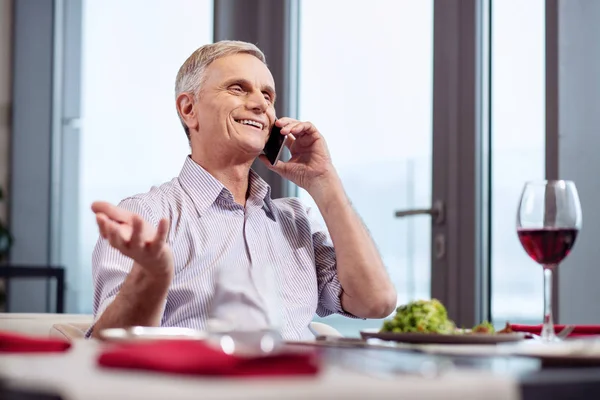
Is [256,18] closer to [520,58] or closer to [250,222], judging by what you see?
[520,58]

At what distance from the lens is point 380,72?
3613mm

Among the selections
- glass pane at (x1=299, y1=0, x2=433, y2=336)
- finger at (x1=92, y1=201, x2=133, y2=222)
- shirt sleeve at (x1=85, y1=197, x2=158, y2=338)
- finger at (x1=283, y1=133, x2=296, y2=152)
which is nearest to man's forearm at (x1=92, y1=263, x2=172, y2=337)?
shirt sleeve at (x1=85, y1=197, x2=158, y2=338)

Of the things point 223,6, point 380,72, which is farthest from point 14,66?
point 380,72

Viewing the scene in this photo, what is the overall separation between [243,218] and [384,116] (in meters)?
1.55

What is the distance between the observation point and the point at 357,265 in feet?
6.98

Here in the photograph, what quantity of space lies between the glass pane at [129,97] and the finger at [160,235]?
10.8 feet

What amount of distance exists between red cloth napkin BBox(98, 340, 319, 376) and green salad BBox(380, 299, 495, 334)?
590 mm

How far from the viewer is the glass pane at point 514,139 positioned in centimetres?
301

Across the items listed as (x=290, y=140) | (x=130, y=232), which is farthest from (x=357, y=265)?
(x=130, y=232)

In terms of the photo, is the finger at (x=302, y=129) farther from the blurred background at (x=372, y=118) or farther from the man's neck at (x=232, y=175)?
the blurred background at (x=372, y=118)

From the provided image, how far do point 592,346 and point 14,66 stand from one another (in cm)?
487

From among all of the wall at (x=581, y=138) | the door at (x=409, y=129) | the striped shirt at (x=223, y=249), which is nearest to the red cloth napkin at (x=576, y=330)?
the striped shirt at (x=223, y=249)

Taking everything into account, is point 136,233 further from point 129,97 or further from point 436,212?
point 129,97

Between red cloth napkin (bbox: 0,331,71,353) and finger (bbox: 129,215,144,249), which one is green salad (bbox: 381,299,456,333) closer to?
finger (bbox: 129,215,144,249)
